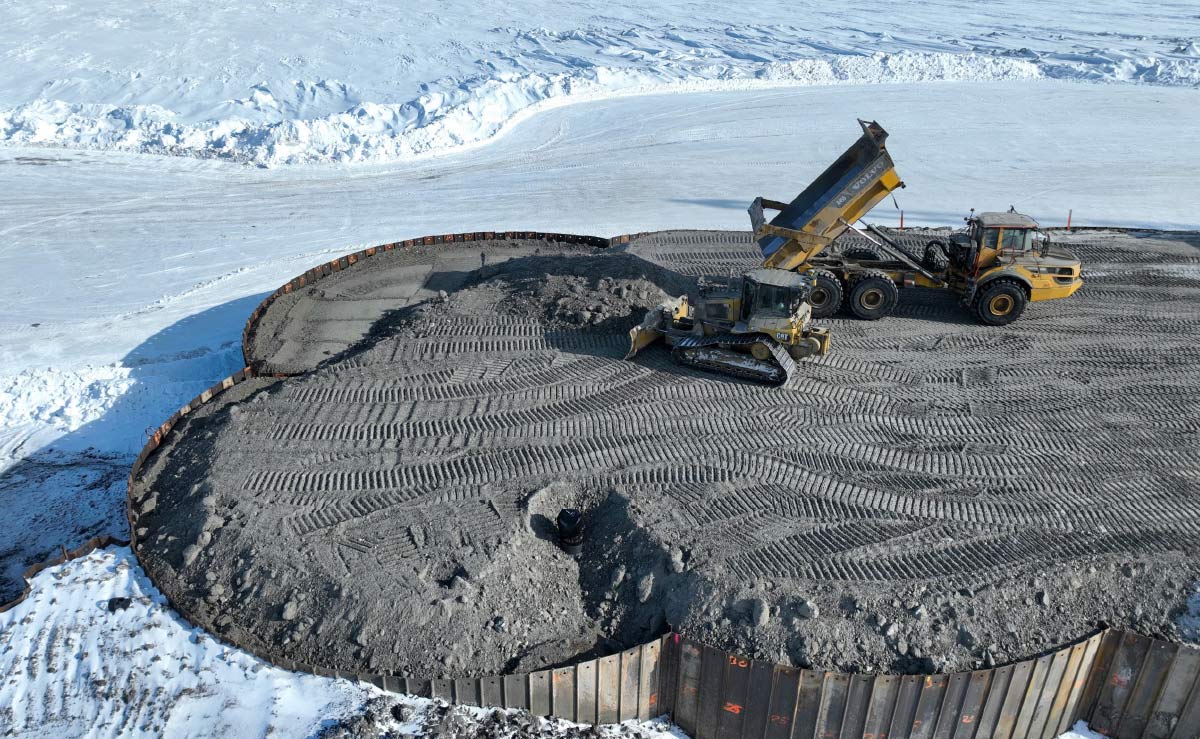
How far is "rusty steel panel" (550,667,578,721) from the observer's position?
7.56m

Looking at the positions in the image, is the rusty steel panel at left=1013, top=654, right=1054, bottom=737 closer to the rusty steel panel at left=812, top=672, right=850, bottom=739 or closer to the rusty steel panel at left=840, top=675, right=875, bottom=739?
the rusty steel panel at left=840, top=675, right=875, bottom=739

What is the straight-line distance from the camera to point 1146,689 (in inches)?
303

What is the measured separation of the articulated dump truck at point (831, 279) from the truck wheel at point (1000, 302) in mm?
15

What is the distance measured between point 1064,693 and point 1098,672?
1.33ft

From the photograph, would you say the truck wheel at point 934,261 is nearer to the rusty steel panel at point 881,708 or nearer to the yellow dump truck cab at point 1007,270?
the yellow dump truck cab at point 1007,270

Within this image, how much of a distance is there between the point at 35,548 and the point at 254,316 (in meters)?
5.01

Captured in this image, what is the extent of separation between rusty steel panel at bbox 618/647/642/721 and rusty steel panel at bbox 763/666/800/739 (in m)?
1.17

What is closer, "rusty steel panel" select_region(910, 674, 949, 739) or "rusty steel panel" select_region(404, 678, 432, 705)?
"rusty steel panel" select_region(910, 674, 949, 739)

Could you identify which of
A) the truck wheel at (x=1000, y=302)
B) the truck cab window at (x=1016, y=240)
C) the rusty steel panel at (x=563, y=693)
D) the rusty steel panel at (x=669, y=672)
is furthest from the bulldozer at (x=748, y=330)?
the rusty steel panel at (x=563, y=693)

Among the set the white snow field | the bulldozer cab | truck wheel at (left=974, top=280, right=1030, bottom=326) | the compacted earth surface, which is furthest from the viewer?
truck wheel at (left=974, top=280, right=1030, bottom=326)

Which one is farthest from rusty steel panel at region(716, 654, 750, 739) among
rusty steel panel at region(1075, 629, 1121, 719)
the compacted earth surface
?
rusty steel panel at region(1075, 629, 1121, 719)

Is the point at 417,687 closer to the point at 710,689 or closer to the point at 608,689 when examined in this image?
the point at 608,689

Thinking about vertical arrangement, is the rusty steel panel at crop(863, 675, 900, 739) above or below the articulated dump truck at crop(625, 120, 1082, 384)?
below

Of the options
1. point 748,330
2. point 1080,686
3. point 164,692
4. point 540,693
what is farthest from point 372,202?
point 1080,686
